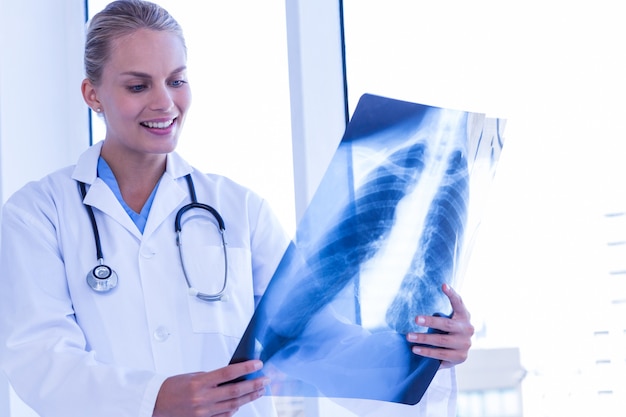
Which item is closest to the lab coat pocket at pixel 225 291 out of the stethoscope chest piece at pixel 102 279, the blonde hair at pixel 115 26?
the stethoscope chest piece at pixel 102 279

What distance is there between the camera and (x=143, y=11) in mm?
1194

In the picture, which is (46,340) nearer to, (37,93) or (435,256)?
(435,256)

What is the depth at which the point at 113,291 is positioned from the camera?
1.12m

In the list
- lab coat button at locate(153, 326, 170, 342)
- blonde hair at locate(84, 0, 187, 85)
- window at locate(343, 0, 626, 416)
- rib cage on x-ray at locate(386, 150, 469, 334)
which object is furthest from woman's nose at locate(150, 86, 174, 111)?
window at locate(343, 0, 626, 416)

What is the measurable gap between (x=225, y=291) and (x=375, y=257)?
1.03 feet

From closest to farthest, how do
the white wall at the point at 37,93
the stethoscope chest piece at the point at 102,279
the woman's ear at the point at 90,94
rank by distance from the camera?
the stethoscope chest piece at the point at 102,279 → the woman's ear at the point at 90,94 → the white wall at the point at 37,93

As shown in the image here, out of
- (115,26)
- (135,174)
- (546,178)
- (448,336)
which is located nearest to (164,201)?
(135,174)

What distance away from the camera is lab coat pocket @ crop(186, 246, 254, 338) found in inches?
44.5

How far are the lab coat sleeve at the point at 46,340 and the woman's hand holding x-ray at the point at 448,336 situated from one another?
0.34 meters

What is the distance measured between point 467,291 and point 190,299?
0.53 m

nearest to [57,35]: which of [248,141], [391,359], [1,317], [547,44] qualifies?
[248,141]

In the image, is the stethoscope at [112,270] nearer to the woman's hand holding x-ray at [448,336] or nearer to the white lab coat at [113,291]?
the white lab coat at [113,291]

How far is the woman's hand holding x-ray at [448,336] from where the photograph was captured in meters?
0.96

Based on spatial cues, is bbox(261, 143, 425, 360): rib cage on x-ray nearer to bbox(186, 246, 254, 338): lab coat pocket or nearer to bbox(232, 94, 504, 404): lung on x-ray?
bbox(232, 94, 504, 404): lung on x-ray
